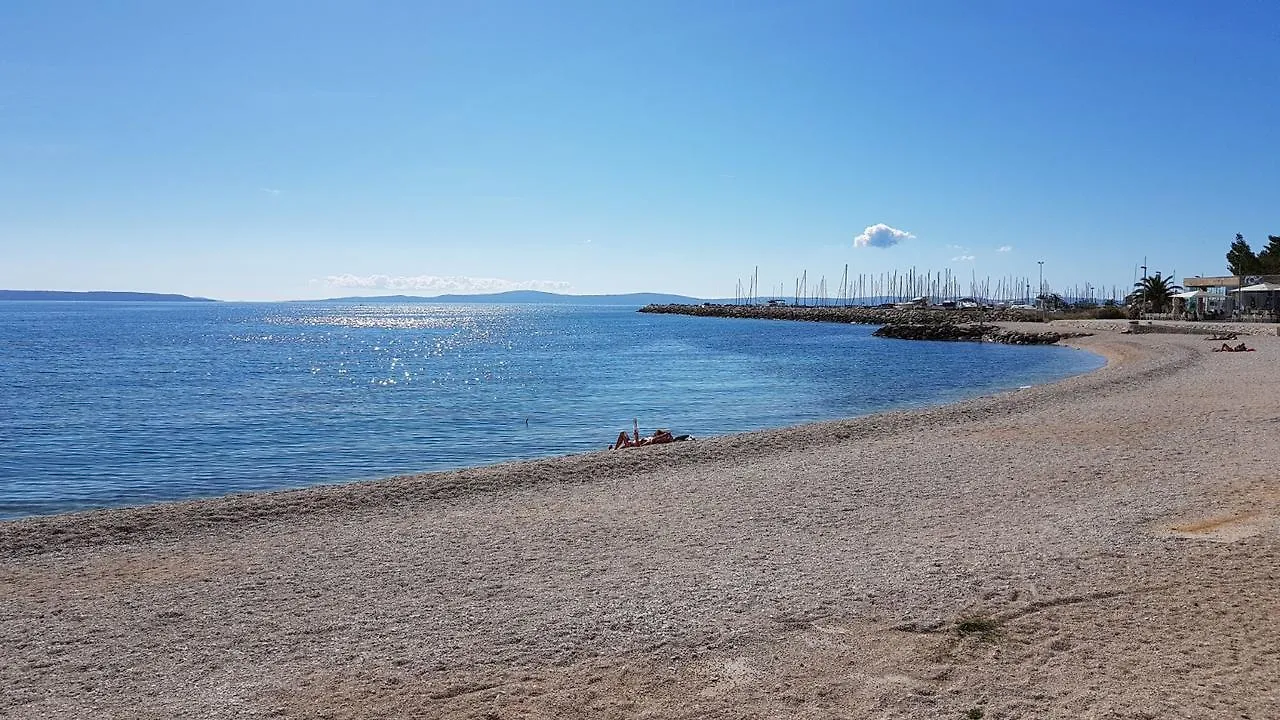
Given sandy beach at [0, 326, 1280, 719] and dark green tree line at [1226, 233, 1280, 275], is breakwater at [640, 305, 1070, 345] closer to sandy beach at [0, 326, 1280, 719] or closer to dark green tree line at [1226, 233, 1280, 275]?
dark green tree line at [1226, 233, 1280, 275]

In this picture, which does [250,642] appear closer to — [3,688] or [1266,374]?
[3,688]

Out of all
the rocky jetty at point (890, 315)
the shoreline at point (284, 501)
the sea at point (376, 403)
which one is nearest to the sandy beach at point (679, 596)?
the shoreline at point (284, 501)

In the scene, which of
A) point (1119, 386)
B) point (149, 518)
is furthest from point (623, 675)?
point (1119, 386)

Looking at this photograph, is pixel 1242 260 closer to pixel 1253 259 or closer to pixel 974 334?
pixel 1253 259

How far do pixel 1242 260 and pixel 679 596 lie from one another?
10964cm

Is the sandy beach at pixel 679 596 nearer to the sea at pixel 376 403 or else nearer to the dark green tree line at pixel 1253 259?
the sea at pixel 376 403

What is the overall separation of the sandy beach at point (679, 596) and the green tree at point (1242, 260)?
95.3 metres

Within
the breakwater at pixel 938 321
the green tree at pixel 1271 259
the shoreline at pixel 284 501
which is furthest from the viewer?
the green tree at pixel 1271 259

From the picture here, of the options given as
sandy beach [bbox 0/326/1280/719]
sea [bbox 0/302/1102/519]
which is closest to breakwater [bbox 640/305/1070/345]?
sea [bbox 0/302/1102/519]

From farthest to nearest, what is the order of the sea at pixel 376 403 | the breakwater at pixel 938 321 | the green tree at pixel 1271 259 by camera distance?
the green tree at pixel 1271 259
the breakwater at pixel 938 321
the sea at pixel 376 403

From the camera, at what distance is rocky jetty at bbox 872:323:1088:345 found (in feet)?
213

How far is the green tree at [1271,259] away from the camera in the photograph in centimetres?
8838

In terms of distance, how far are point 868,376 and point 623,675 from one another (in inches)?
1453

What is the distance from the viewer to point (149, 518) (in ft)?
38.9
